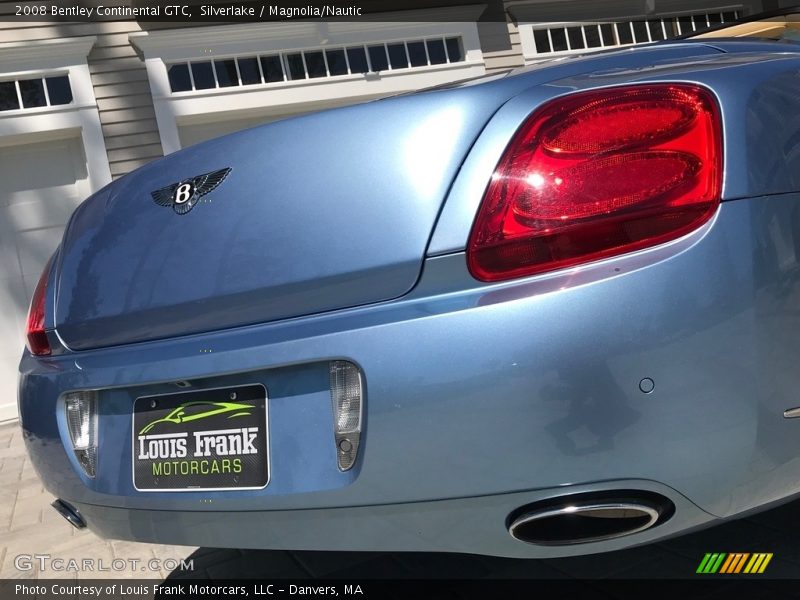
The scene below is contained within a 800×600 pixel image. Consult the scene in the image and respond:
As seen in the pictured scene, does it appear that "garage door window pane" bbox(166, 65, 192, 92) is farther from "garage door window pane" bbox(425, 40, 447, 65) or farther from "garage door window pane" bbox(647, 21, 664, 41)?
"garage door window pane" bbox(647, 21, 664, 41)

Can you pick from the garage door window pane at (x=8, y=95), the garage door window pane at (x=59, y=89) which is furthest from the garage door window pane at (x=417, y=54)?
the garage door window pane at (x=8, y=95)

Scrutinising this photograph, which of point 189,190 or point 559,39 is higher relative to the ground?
point 559,39

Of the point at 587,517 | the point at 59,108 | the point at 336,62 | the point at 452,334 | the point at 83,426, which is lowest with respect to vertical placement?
the point at 587,517

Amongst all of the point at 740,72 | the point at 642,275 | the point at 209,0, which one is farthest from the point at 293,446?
the point at 209,0

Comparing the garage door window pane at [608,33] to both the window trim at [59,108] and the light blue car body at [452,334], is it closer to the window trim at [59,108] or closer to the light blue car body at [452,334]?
the window trim at [59,108]

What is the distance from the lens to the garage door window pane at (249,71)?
7.37m

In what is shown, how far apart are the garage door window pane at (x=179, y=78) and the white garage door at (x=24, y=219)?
90 cm

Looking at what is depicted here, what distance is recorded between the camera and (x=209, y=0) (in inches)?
287

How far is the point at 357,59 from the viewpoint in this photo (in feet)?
25.6

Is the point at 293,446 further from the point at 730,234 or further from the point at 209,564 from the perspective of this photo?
the point at 209,564

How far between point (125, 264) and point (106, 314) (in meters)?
0.12

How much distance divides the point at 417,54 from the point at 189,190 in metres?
6.54

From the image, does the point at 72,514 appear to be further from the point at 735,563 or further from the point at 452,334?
the point at 735,563

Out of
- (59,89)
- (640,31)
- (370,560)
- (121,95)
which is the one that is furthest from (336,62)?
(370,560)
